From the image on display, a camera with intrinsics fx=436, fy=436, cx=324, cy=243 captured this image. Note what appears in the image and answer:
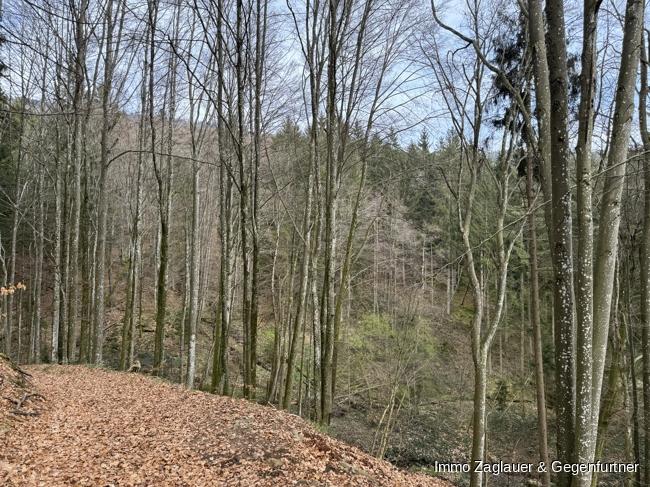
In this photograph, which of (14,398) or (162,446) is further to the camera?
(14,398)

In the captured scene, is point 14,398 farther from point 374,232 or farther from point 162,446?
point 374,232

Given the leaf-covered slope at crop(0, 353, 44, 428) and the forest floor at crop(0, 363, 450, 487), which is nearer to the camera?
the forest floor at crop(0, 363, 450, 487)

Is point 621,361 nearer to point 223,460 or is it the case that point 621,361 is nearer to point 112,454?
point 223,460

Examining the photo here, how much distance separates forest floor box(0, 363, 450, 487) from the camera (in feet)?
13.9

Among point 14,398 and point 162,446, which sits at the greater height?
point 14,398

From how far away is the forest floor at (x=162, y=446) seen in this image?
4.22 m

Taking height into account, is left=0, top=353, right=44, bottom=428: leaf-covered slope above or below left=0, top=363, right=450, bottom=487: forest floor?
above

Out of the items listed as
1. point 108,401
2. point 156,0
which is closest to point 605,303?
point 108,401

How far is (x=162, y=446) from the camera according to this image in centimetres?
498

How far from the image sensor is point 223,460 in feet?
15.4

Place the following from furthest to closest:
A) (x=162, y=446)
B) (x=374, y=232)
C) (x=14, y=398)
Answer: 1. (x=374, y=232)
2. (x=14, y=398)
3. (x=162, y=446)

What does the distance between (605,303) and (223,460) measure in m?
4.08

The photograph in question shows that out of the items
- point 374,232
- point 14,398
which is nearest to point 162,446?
point 14,398

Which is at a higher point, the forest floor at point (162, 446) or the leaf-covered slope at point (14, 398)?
the leaf-covered slope at point (14, 398)
